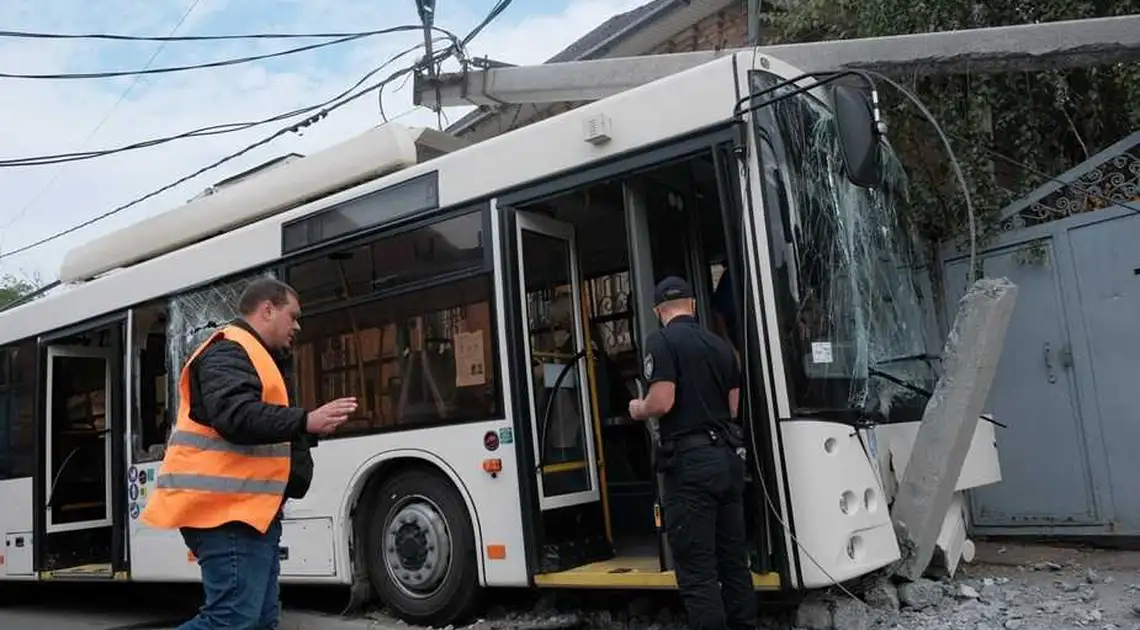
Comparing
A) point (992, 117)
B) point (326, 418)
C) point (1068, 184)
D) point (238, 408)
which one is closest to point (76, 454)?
point (238, 408)

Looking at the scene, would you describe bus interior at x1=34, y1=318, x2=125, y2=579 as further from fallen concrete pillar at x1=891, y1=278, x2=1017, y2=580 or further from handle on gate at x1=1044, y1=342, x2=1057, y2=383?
handle on gate at x1=1044, y1=342, x2=1057, y2=383

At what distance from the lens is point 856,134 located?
175 inches

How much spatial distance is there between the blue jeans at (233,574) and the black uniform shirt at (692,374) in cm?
173

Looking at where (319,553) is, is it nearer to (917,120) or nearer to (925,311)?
(925,311)

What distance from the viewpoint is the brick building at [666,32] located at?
931 centimetres

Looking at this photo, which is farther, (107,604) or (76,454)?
(107,604)

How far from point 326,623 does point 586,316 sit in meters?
2.42

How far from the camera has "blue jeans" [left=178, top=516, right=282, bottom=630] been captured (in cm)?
330

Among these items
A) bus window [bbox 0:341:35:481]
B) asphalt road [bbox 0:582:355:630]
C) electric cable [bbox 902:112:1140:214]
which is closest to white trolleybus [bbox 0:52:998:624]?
asphalt road [bbox 0:582:355:630]

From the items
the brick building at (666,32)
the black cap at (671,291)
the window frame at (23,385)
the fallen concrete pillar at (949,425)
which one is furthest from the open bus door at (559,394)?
the window frame at (23,385)

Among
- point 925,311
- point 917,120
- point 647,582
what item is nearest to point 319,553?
point 647,582

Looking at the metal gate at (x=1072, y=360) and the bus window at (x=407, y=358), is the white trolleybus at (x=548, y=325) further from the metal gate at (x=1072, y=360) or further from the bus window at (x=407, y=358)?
the metal gate at (x=1072, y=360)

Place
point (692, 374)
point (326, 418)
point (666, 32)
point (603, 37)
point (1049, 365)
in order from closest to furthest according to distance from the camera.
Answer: point (326, 418), point (692, 374), point (1049, 365), point (666, 32), point (603, 37)

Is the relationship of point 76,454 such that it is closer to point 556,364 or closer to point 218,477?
point 556,364
